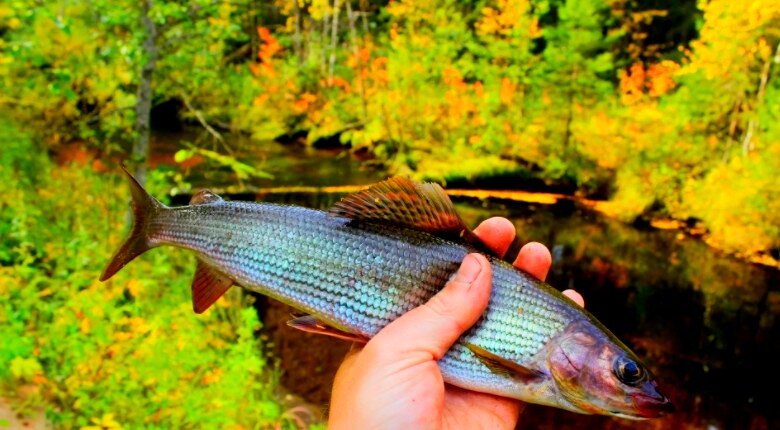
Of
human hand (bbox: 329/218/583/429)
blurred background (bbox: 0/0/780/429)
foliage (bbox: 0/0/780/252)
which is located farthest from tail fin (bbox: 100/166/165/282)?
foliage (bbox: 0/0/780/252)

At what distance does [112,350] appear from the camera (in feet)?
13.4

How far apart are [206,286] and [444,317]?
880mm

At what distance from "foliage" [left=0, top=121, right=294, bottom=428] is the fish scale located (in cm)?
208

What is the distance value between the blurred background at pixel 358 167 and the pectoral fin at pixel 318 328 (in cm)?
222

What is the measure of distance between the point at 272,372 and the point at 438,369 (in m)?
4.22

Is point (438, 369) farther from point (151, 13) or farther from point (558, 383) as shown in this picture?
point (151, 13)

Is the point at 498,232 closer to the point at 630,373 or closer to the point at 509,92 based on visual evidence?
the point at 630,373

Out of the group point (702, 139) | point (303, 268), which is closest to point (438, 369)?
point (303, 268)

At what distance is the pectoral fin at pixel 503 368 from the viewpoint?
172cm

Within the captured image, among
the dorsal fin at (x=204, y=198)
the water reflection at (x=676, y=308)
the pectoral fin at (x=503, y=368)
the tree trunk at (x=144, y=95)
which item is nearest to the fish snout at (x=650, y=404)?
the pectoral fin at (x=503, y=368)

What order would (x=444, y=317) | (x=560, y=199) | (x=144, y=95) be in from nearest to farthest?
1. (x=444, y=317)
2. (x=144, y=95)
3. (x=560, y=199)

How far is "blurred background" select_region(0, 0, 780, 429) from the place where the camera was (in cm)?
431

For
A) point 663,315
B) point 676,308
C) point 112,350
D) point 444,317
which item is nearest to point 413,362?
point 444,317

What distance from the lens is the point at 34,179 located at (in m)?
7.16
